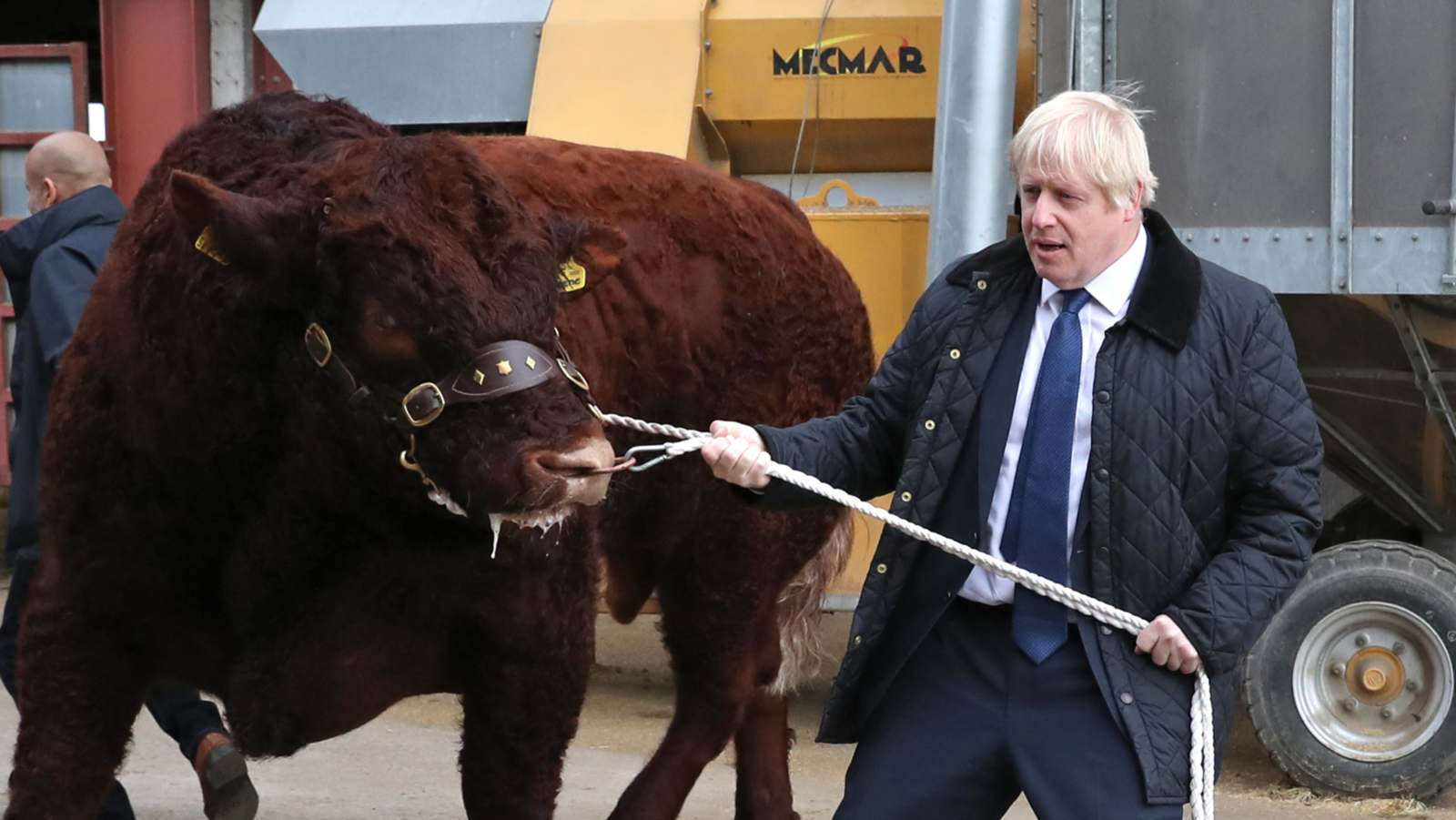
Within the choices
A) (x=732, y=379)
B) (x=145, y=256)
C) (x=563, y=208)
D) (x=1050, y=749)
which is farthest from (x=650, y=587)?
(x=1050, y=749)

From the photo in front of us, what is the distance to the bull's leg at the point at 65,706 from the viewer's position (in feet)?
11.0

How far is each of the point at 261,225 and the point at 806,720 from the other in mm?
3868

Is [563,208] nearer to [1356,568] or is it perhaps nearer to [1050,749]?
[1050,749]

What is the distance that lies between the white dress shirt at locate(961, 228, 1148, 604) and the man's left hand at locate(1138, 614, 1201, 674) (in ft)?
0.60

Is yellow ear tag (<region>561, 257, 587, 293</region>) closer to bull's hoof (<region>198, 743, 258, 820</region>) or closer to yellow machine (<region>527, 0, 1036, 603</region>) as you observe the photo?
bull's hoof (<region>198, 743, 258, 820</region>)

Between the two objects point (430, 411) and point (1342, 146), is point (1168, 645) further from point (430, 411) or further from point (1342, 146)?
point (1342, 146)

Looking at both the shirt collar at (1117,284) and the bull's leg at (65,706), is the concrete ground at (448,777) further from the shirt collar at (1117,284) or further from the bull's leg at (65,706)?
the shirt collar at (1117,284)

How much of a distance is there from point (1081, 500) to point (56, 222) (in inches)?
120

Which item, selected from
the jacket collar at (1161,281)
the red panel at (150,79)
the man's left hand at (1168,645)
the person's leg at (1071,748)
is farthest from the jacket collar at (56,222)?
the red panel at (150,79)

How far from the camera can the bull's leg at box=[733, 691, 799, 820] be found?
4789mm

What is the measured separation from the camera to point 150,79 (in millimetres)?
8281

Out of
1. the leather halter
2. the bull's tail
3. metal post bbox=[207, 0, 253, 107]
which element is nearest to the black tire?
Result: the bull's tail

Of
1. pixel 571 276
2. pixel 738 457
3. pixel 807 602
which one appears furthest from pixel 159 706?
pixel 738 457

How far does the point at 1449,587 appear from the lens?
17.1 ft
